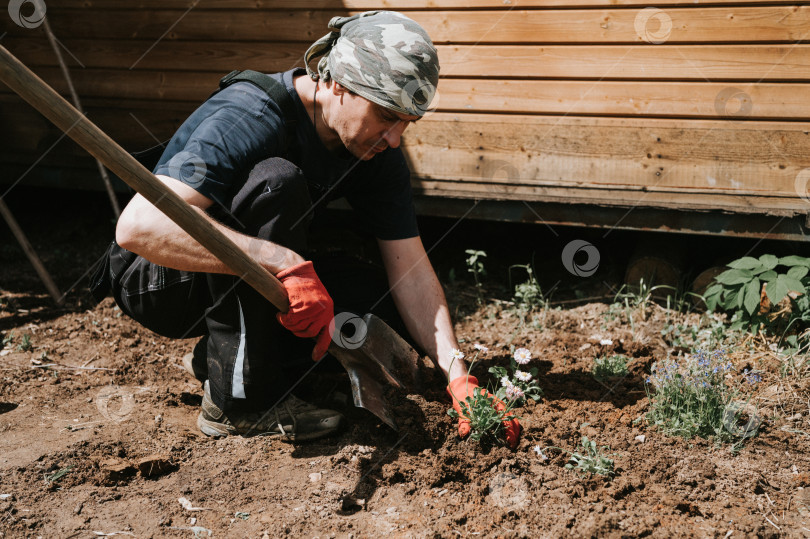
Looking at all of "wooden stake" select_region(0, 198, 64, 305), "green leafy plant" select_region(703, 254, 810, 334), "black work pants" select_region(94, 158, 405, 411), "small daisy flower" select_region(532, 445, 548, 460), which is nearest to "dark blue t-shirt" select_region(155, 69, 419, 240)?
"black work pants" select_region(94, 158, 405, 411)

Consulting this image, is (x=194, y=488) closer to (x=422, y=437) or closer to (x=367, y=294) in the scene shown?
(x=422, y=437)

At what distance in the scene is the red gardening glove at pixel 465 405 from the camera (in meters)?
2.44

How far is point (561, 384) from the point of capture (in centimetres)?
290

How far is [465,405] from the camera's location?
2445 mm

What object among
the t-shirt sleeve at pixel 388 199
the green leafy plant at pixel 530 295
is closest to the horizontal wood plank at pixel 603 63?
the green leafy plant at pixel 530 295

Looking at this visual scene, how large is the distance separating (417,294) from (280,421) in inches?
30.7

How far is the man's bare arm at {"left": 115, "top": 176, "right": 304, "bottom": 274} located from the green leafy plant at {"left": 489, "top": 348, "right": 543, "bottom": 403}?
1025 mm

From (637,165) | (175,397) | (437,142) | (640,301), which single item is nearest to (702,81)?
(637,165)

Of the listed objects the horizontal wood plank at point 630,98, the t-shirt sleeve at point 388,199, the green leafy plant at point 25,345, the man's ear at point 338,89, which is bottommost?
the green leafy plant at point 25,345

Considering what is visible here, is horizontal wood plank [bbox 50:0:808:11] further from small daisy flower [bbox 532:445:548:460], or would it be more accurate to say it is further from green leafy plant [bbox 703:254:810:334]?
small daisy flower [bbox 532:445:548:460]

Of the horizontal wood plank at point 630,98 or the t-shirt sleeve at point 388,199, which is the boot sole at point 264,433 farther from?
the horizontal wood plank at point 630,98

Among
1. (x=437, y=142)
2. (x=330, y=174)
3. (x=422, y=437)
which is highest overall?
(x=437, y=142)

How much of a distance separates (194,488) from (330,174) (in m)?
1.28

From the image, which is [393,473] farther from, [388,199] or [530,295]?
[530,295]
